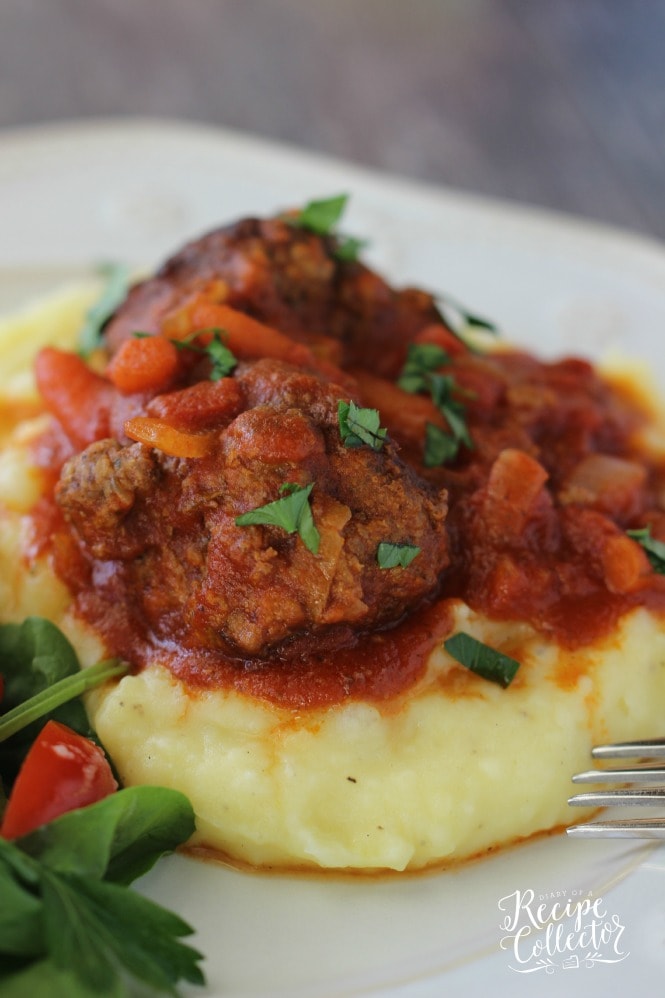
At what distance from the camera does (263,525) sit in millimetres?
5012

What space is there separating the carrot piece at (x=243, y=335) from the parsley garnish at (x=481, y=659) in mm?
1774

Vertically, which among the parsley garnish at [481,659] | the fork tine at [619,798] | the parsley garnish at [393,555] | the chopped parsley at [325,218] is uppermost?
the chopped parsley at [325,218]

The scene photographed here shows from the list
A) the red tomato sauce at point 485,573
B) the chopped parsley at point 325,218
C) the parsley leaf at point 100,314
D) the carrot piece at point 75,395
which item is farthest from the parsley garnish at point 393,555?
the parsley leaf at point 100,314

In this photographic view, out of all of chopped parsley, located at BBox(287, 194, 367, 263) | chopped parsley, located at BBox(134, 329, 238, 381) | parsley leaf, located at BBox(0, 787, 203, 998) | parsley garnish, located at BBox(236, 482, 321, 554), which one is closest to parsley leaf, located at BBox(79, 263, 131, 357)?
chopped parsley, located at BBox(134, 329, 238, 381)

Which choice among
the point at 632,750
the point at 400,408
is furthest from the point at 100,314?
the point at 632,750

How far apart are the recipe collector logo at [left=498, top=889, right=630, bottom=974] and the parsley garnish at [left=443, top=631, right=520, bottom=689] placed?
1.06 metres

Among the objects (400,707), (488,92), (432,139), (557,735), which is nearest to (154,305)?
(400,707)

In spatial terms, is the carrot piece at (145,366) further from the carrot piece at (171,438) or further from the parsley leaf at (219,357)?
the carrot piece at (171,438)

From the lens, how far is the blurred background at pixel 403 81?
12.2 m

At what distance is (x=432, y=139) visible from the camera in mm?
12539

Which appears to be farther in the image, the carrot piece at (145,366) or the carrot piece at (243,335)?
the carrot piece at (243,335)

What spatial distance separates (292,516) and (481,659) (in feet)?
4.38

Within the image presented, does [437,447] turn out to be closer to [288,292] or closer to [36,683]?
[288,292]

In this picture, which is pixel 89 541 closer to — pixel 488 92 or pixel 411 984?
pixel 411 984
